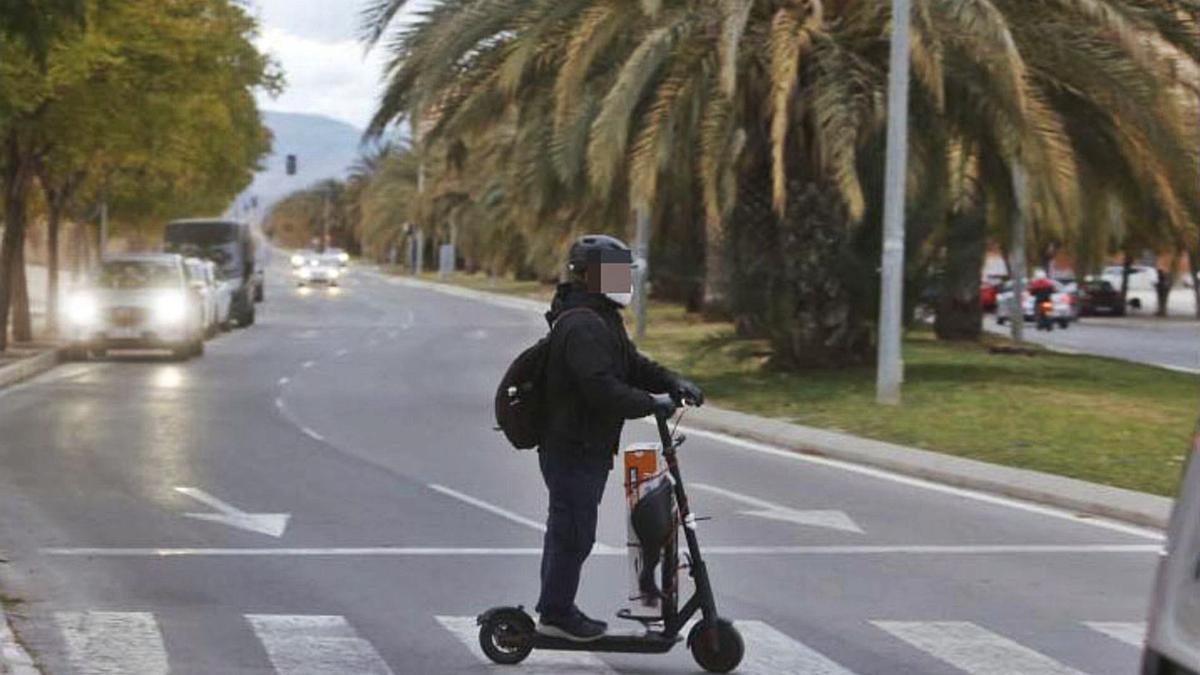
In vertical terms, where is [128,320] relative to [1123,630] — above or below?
below

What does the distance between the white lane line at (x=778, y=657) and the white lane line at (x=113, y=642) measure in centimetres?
257

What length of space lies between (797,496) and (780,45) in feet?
31.6

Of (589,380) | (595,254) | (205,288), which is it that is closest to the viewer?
(589,380)

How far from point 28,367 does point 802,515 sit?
2060 centimetres

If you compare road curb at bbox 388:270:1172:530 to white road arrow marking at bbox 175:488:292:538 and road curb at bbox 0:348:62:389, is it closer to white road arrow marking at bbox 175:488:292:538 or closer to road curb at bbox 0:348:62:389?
white road arrow marking at bbox 175:488:292:538

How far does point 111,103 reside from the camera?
34750mm

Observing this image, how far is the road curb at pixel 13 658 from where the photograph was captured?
8758 mm

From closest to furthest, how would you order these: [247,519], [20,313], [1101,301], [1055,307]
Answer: [247,519]
[20,313]
[1055,307]
[1101,301]

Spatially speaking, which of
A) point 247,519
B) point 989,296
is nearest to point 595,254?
point 247,519

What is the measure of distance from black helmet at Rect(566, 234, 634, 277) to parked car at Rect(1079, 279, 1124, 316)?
7122 centimetres

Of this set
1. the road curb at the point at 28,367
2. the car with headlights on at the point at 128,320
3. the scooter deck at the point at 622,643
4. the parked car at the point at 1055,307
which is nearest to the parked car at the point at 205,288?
the car with headlights on at the point at 128,320

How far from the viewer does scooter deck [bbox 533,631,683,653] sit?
28.9ft

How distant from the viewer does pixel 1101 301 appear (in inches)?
3091

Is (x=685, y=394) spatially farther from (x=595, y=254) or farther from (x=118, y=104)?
(x=118, y=104)
